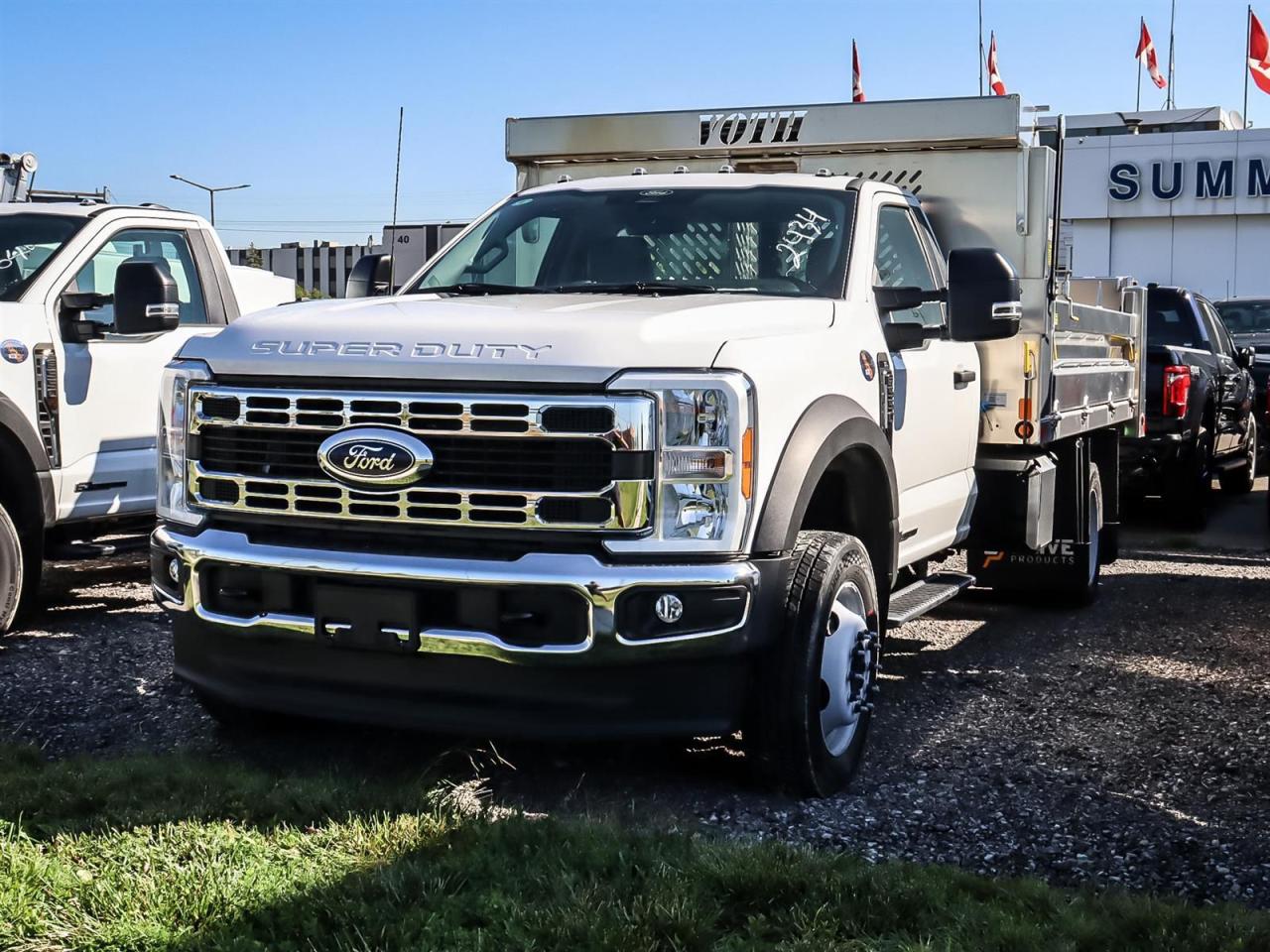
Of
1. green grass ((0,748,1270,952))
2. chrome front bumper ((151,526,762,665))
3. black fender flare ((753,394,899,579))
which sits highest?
black fender flare ((753,394,899,579))

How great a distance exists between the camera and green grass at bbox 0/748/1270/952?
3.54 m

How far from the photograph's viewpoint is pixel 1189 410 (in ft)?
40.4

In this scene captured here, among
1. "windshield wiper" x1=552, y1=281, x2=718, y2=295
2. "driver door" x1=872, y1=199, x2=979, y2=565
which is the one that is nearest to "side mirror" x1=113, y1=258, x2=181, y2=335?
"windshield wiper" x1=552, y1=281, x2=718, y2=295

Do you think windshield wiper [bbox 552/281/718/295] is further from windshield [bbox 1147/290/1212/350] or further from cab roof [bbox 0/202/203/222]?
windshield [bbox 1147/290/1212/350]

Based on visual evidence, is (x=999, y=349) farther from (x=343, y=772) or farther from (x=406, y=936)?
(x=406, y=936)

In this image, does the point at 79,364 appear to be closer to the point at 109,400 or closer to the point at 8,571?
the point at 109,400

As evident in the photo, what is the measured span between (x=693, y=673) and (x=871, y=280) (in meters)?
2.05

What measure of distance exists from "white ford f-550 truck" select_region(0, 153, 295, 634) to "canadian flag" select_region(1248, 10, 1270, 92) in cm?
4106

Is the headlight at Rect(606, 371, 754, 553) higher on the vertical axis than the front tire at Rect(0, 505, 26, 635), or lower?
higher

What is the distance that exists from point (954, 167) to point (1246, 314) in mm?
13928

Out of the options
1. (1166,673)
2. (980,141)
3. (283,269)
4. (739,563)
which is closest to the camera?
(739,563)

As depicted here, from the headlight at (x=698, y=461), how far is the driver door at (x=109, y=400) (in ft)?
12.9

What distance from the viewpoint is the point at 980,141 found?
7.39 metres

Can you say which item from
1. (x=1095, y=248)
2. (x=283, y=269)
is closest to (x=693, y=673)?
(x=1095, y=248)
